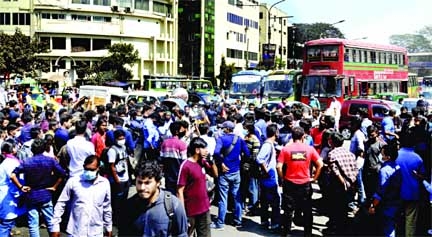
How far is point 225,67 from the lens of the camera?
7281cm

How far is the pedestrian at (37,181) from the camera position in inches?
288

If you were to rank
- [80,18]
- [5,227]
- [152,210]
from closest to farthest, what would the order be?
[152,210] < [5,227] < [80,18]

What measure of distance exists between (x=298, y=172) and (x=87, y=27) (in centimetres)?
5709

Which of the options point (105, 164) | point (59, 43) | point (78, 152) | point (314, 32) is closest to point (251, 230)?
point (105, 164)

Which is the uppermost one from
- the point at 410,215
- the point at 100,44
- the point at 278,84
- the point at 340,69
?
the point at 100,44

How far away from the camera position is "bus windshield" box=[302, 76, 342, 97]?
26.9 m

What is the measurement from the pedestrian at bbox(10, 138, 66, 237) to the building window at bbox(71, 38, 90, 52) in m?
56.3

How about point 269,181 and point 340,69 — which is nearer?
point 269,181

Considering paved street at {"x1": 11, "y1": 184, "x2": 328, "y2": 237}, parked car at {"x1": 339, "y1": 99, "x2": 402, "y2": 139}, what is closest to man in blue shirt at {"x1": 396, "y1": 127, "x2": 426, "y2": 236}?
paved street at {"x1": 11, "y1": 184, "x2": 328, "y2": 237}

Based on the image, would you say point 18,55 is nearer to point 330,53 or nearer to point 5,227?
point 330,53

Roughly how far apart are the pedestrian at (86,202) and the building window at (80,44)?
57828 mm

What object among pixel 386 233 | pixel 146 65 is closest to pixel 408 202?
pixel 386 233

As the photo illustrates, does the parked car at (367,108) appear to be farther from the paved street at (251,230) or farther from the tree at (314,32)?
the tree at (314,32)

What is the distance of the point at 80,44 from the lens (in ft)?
203
